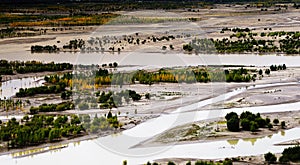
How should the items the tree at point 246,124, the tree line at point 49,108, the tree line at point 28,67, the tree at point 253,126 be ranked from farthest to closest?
the tree line at point 28,67 < the tree line at point 49,108 < the tree at point 246,124 < the tree at point 253,126

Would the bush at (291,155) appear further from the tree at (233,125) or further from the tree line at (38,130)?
the tree line at (38,130)

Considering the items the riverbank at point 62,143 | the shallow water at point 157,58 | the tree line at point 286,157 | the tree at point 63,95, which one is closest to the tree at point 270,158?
the tree line at point 286,157

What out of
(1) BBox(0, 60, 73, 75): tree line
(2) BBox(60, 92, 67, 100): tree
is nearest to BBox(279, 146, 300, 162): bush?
(2) BBox(60, 92, 67, 100): tree

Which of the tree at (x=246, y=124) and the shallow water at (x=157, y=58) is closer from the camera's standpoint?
the tree at (x=246, y=124)

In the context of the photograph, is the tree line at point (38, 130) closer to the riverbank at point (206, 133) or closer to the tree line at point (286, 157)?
the riverbank at point (206, 133)

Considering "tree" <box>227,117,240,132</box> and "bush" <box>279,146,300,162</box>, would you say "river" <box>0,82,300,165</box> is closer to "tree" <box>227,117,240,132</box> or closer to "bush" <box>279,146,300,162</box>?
"tree" <box>227,117,240,132</box>

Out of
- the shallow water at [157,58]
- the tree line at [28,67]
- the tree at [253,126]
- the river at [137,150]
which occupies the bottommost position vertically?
the river at [137,150]

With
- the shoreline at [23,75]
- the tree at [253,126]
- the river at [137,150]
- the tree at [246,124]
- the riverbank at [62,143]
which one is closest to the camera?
the river at [137,150]

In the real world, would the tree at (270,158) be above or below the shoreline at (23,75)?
below

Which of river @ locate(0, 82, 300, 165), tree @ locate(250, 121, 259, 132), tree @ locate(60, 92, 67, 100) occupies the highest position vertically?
tree @ locate(60, 92, 67, 100)

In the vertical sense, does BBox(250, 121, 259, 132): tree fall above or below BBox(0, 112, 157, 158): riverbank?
above

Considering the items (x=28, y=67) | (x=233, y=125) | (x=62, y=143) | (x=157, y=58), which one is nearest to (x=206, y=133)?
(x=233, y=125)

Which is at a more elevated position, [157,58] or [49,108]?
[157,58]

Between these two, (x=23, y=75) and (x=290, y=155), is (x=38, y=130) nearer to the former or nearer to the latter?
(x=290, y=155)
